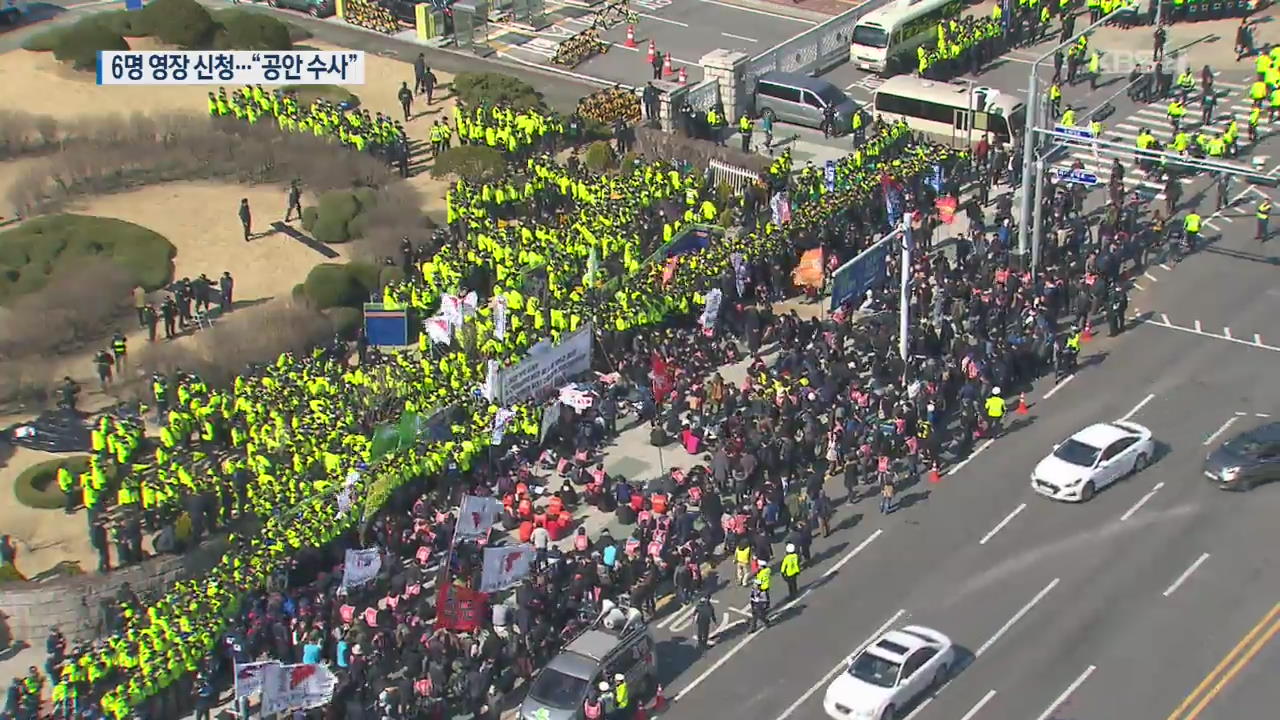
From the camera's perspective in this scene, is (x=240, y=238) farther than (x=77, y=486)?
Yes

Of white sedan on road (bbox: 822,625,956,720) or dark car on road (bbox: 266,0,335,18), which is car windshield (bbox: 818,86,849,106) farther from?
white sedan on road (bbox: 822,625,956,720)

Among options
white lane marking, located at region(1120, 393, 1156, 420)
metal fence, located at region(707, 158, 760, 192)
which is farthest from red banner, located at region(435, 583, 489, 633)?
metal fence, located at region(707, 158, 760, 192)

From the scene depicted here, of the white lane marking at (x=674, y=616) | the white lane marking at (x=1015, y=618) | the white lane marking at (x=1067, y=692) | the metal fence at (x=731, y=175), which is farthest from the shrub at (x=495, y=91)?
the white lane marking at (x=1067, y=692)

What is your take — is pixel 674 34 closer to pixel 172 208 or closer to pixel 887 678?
pixel 172 208

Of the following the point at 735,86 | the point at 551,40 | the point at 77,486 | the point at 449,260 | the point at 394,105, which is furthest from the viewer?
the point at 551,40

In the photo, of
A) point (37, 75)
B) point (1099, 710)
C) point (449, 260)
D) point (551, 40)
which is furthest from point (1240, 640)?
point (37, 75)

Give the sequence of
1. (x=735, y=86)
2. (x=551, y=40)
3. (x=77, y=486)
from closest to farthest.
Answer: (x=77, y=486) < (x=735, y=86) < (x=551, y=40)

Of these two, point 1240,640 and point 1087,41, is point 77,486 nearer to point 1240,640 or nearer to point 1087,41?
point 1240,640
